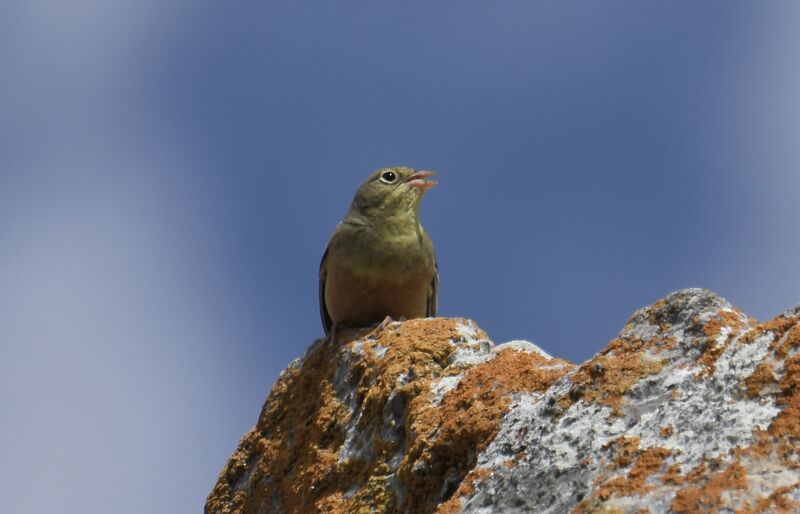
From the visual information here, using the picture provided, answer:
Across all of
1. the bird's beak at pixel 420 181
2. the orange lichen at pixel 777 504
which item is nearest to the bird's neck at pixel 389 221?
the bird's beak at pixel 420 181

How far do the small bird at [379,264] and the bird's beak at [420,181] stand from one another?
0.05m

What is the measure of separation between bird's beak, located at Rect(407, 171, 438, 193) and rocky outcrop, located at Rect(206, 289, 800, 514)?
149 inches

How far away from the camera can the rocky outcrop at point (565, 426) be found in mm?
2910

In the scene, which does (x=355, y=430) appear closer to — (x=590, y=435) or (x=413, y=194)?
(x=590, y=435)

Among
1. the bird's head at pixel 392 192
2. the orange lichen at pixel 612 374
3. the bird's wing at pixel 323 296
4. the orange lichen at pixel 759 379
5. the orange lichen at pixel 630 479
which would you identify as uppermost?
the bird's head at pixel 392 192

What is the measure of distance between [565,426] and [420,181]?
560 cm

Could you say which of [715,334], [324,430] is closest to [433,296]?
[324,430]

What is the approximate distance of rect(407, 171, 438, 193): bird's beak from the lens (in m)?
8.81

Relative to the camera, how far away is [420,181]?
8867 millimetres

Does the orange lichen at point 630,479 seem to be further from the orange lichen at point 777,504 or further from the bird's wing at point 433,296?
the bird's wing at point 433,296

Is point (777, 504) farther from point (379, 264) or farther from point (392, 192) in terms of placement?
point (392, 192)

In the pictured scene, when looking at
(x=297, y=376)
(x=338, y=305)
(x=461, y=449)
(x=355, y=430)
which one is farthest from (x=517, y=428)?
(x=338, y=305)

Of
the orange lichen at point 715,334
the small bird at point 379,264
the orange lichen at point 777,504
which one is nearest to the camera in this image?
the orange lichen at point 777,504

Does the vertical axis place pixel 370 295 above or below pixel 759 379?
above
